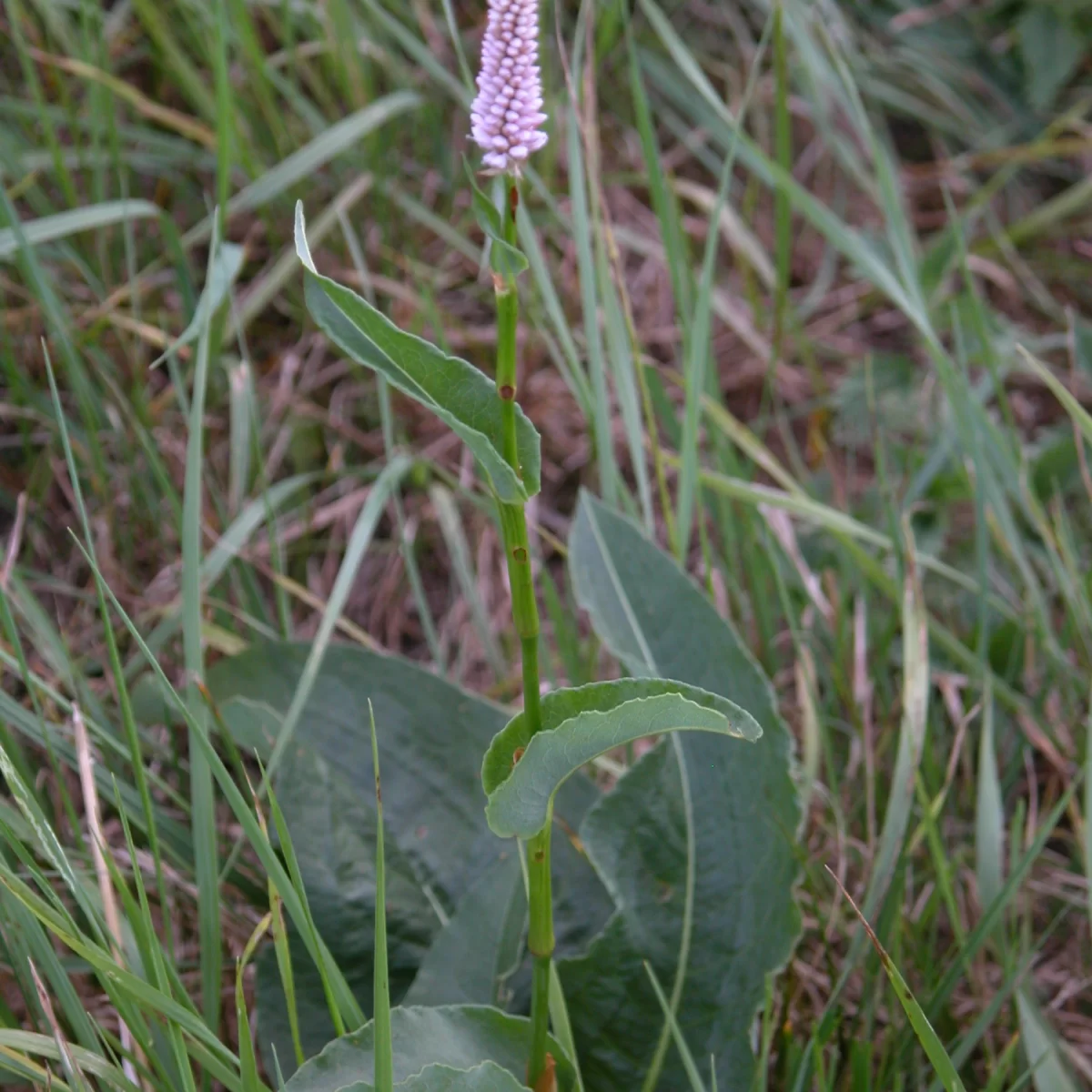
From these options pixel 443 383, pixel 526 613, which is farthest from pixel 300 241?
pixel 526 613

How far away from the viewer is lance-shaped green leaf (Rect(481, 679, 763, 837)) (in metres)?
0.68

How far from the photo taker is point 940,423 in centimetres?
184

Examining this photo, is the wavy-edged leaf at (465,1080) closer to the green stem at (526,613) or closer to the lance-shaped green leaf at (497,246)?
the green stem at (526,613)

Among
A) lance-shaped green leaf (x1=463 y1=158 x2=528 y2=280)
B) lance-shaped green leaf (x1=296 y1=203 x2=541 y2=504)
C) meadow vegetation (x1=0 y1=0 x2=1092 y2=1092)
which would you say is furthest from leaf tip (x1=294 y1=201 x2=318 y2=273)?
meadow vegetation (x1=0 y1=0 x2=1092 y2=1092)

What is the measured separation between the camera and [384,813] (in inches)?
47.8

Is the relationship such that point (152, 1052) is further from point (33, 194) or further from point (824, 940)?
point (33, 194)

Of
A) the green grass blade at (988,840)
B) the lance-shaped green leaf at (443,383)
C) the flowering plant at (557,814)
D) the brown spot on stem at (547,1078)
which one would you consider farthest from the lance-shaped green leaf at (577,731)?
the green grass blade at (988,840)

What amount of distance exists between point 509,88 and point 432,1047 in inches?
28.5

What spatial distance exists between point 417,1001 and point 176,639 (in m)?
0.66

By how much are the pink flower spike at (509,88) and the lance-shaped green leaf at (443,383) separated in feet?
0.38

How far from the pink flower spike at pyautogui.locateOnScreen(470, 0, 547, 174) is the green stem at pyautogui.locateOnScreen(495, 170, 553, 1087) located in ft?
0.07

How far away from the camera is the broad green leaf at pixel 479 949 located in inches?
40.8

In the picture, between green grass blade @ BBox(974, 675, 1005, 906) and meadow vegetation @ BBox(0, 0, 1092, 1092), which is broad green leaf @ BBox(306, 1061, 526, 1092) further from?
green grass blade @ BBox(974, 675, 1005, 906)

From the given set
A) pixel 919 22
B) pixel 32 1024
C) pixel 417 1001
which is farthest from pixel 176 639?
pixel 919 22
